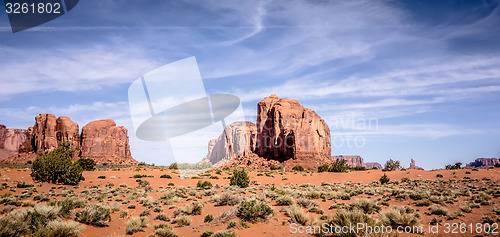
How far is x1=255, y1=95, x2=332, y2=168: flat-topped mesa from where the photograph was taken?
7170 cm

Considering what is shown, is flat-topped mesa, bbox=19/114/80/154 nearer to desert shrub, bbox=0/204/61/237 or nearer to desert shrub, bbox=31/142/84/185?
desert shrub, bbox=31/142/84/185

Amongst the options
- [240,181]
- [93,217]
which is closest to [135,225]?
[93,217]

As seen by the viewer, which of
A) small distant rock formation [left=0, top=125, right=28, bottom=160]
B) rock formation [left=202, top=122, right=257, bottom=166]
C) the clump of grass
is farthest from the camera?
small distant rock formation [left=0, top=125, right=28, bottom=160]

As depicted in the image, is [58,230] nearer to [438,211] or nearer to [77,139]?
[438,211]

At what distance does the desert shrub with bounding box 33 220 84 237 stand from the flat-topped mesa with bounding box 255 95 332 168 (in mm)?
62454

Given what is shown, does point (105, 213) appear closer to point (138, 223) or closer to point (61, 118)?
point (138, 223)

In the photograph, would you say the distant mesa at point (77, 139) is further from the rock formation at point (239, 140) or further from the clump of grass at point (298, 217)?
the clump of grass at point (298, 217)

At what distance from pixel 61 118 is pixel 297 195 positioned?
341 ft

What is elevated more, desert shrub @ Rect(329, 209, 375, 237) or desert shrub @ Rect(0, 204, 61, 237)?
desert shrub @ Rect(0, 204, 61, 237)

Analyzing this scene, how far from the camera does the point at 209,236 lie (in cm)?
991

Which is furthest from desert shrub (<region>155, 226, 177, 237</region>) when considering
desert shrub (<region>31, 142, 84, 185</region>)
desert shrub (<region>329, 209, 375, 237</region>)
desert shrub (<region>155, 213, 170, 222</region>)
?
desert shrub (<region>31, 142, 84, 185</region>)

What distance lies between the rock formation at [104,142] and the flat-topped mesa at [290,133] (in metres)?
51.5

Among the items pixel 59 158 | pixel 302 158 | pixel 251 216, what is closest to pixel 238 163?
pixel 302 158

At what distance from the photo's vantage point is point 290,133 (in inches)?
2943
